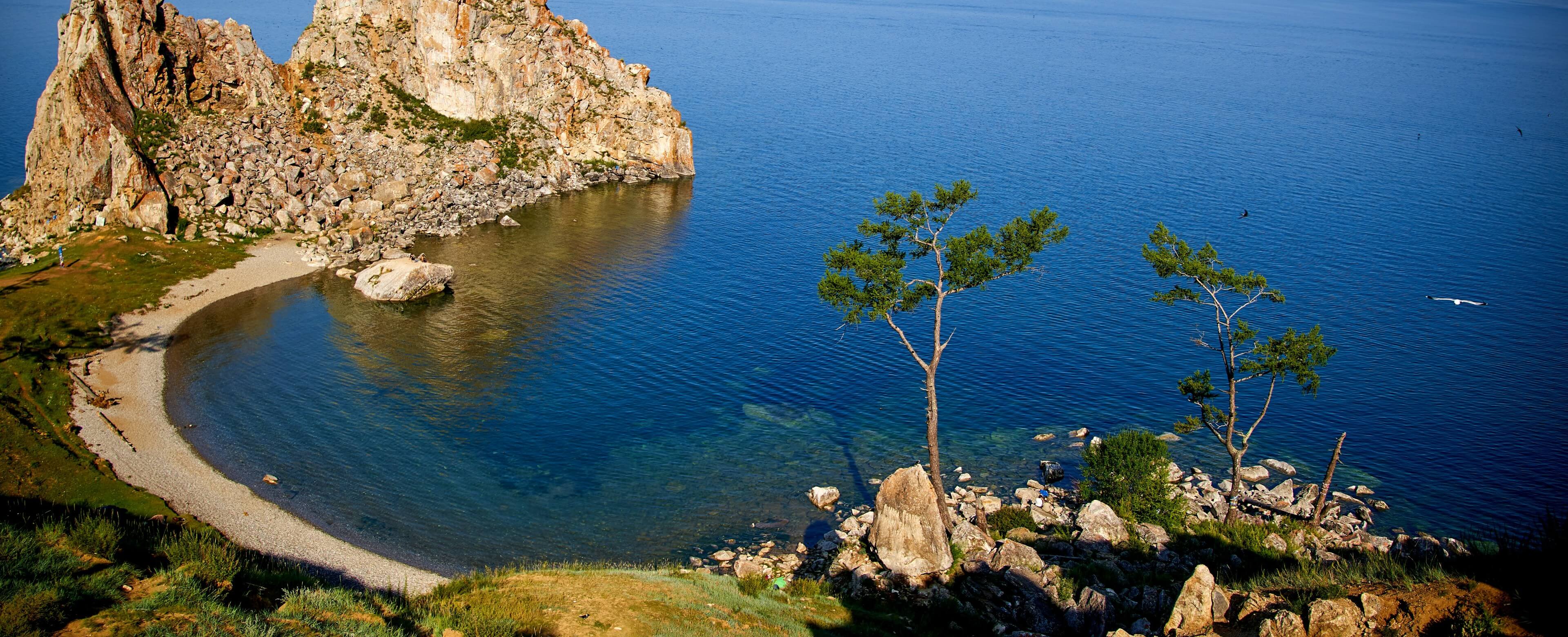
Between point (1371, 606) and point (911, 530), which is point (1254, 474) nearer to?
point (911, 530)

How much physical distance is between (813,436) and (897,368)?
13.1 meters

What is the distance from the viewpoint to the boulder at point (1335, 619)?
Result: 22406mm

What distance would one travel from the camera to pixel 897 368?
221ft

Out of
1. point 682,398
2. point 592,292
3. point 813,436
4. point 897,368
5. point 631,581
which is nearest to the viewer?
point 631,581

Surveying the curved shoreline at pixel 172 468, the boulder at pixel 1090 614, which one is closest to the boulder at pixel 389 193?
the curved shoreline at pixel 172 468

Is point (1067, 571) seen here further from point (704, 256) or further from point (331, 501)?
point (704, 256)

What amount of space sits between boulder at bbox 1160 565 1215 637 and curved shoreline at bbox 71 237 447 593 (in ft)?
82.3

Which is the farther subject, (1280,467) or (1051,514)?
(1280,467)

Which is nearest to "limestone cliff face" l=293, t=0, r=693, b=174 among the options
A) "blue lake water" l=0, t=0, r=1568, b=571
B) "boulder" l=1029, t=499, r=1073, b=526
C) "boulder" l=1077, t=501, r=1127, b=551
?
"blue lake water" l=0, t=0, r=1568, b=571

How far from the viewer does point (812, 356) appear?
6869 centimetres

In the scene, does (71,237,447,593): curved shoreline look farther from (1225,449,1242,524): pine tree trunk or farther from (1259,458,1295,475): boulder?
(1259,458,1295,475): boulder

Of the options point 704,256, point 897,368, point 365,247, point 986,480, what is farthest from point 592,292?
point 986,480

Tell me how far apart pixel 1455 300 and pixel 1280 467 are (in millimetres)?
38141

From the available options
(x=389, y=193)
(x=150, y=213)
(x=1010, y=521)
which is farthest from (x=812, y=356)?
(x=150, y=213)
